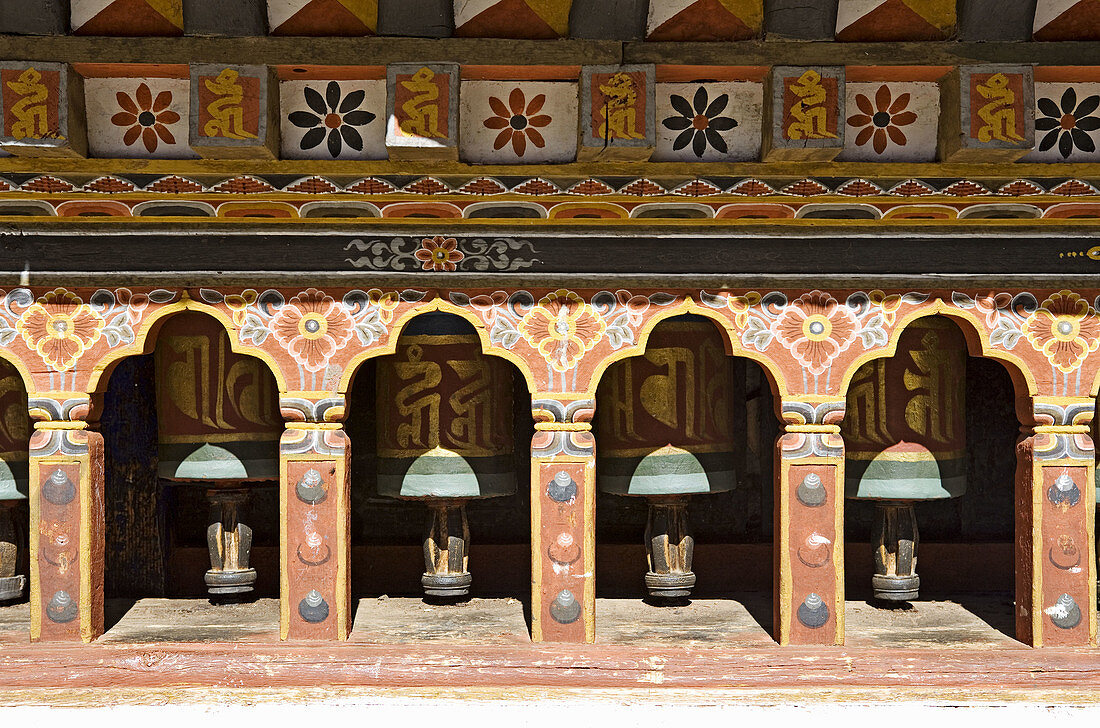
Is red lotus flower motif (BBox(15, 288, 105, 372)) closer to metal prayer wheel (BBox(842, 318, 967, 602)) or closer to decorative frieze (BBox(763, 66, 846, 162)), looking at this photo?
decorative frieze (BBox(763, 66, 846, 162))

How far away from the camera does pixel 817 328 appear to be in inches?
142

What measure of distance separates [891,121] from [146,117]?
2.58 meters

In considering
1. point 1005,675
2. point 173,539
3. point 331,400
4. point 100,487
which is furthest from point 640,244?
point 173,539

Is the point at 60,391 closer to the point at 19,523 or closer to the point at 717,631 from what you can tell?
the point at 19,523

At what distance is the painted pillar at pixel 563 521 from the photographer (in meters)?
3.60

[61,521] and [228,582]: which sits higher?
[61,521]

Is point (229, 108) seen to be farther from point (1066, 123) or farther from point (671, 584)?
point (1066, 123)

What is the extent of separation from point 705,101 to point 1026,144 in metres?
1.06

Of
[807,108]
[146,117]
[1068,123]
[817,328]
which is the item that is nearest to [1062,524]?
[817,328]

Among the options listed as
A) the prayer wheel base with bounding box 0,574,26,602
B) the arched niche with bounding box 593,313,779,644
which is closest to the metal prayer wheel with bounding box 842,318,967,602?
the arched niche with bounding box 593,313,779,644

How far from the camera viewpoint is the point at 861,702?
3334 millimetres

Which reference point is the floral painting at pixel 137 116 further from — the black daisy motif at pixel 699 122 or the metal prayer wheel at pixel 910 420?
the metal prayer wheel at pixel 910 420

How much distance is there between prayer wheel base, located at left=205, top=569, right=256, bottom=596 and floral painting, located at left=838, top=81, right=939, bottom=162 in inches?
115

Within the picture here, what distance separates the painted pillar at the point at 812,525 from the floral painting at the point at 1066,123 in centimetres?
114
